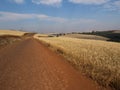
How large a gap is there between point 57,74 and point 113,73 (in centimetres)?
258

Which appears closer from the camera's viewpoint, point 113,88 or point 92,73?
point 113,88

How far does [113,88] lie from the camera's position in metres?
8.49

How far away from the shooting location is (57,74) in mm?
10883

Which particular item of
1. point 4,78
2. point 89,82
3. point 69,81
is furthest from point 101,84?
point 4,78

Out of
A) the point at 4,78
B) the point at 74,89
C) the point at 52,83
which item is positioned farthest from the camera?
the point at 4,78

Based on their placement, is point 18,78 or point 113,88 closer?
point 113,88

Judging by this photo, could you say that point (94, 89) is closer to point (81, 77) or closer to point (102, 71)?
point (81, 77)

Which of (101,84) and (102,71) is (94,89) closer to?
(101,84)

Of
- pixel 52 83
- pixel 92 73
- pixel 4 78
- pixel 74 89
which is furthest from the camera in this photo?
pixel 92 73

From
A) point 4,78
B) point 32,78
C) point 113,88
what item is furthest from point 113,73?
point 4,78

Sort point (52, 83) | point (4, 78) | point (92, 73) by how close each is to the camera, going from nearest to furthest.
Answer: point (52, 83), point (4, 78), point (92, 73)

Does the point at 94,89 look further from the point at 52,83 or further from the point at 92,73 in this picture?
the point at 92,73

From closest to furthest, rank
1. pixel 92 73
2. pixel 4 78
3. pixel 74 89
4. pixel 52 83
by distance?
1. pixel 74 89
2. pixel 52 83
3. pixel 4 78
4. pixel 92 73

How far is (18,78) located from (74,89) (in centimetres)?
283
